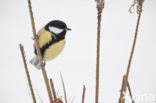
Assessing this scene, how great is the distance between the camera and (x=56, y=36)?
452 millimetres

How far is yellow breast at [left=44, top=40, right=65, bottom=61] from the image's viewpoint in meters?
0.41

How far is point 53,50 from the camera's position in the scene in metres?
0.42

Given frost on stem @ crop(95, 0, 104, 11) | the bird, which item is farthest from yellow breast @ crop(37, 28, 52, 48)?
frost on stem @ crop(95, 0, 104, 11)

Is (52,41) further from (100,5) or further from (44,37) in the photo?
(100,5)

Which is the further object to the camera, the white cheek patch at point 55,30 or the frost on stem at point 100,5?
the white cheek patch at point 55,30

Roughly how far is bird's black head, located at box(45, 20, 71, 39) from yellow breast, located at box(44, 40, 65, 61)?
19 mm

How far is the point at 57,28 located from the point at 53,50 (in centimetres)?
5

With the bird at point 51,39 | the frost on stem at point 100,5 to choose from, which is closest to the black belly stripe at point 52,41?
the bird at point 51,39

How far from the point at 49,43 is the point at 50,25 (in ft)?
0.17

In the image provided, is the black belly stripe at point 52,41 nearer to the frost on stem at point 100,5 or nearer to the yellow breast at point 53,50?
the yellow breast at point 53,50

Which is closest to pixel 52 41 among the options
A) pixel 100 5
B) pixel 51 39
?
pixel 51 39

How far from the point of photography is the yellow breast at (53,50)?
0.41 meters

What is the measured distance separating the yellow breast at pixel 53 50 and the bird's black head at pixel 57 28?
19 mm

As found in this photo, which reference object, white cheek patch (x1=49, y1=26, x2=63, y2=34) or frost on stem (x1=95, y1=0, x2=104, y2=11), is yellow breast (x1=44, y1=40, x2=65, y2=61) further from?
frost on stem (x1=95, y1=0, x2=104, y2=11)
